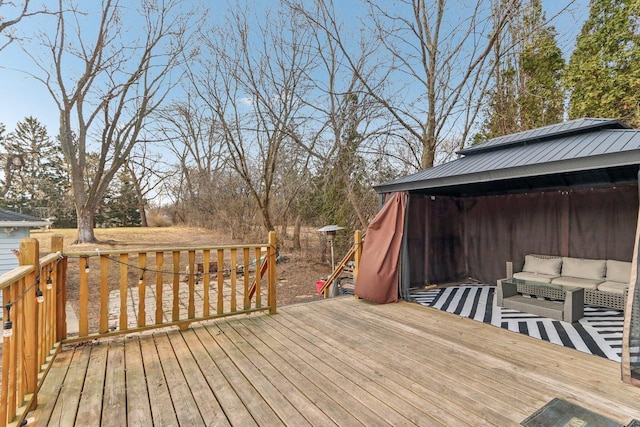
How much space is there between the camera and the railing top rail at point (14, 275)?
1.52 m

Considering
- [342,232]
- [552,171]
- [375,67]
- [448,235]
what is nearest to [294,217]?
[342,232]

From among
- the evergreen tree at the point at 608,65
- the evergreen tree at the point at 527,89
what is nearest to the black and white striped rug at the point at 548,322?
the evergreen tree at the point at 527,89

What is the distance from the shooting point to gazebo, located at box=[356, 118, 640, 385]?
3668 mm

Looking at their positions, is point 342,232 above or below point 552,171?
below

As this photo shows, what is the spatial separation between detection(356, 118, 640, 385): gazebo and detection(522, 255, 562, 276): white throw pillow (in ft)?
0.85

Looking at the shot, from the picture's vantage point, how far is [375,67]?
27.3 ft

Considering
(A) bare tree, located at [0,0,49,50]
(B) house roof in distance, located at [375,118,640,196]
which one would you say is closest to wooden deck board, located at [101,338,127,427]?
(B) house roof in distance, located at [375,118,640,196]

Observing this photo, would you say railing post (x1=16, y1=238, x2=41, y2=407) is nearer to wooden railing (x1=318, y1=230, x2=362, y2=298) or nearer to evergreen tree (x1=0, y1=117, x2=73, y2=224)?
wooden railing (x1=318, y1=230, x2=362, y2=298)

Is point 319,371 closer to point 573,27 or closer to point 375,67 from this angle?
point 375,67

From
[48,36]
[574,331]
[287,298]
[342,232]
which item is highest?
[48,36]

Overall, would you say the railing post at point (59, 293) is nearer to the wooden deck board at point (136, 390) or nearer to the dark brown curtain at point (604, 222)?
the wooden deck board at point (136, 390)

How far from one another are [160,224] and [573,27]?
24.4m

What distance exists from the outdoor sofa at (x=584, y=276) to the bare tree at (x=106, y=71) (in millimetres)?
11491

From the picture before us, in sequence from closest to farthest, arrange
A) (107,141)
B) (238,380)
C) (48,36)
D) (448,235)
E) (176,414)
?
(176,414) → (238,380) → (448,235) → (48,36) → (107,141)
